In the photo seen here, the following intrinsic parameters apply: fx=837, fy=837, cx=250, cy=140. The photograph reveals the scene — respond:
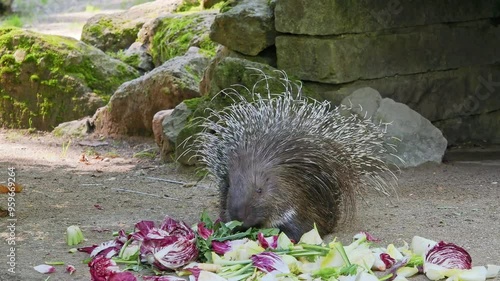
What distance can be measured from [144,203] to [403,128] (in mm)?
1965

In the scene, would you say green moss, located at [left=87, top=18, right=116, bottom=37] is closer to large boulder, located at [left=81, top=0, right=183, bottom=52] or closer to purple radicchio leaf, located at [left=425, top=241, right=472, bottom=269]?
large boulder, located at [left=81, top=0, right=183, bottom=52]

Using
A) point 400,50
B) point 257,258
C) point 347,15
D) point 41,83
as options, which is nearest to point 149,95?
point 41,83

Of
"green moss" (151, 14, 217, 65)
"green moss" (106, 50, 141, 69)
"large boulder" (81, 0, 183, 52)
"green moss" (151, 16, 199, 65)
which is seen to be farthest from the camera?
"large boulder" (81, 0, 183, 52)

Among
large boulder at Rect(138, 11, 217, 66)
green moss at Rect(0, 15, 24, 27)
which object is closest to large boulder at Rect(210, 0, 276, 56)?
large boulder at Rect(138, 11, 217, 66)

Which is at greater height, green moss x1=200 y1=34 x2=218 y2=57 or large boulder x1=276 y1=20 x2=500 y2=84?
large boulder x1=276 y1=20 x2=500 y2=84

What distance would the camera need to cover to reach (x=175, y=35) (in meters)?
8.84

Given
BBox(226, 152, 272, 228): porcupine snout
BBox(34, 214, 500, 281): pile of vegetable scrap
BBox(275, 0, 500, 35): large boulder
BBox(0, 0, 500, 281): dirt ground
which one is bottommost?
BBox(0, 0, 500, 281): dirt ground

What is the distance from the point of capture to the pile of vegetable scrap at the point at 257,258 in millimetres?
3191

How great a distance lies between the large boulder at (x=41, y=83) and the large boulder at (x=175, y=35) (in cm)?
92

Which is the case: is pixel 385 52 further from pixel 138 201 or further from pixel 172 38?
pixel 172 38

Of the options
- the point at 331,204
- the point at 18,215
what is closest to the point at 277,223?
the point at 331,204

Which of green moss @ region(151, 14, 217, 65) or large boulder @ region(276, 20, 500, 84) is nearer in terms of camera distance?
large boulder @ region(276, 20, 500, 84)

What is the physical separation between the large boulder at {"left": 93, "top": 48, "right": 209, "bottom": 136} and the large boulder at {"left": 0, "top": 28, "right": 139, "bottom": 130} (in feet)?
2.05

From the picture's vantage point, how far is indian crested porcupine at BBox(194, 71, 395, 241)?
3811mm
